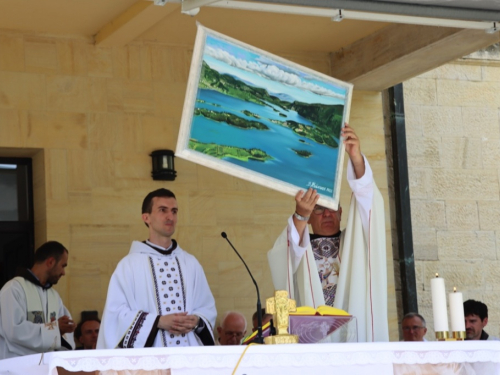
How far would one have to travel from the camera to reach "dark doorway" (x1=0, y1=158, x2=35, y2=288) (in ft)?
28.3

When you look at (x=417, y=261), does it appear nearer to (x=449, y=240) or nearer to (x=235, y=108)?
(x=449, y=240)

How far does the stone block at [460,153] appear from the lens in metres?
10.4

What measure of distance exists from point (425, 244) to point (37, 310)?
4.30 metres

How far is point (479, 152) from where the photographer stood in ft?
34.7

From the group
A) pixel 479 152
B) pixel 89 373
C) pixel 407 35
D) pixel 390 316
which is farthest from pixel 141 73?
pixel 89 373

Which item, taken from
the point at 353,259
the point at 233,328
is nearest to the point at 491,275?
the point at 233,328

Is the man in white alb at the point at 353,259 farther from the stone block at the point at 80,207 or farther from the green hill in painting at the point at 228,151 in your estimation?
the stone block at the point at 80,207

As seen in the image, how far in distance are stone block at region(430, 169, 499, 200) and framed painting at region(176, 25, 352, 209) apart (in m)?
4.59

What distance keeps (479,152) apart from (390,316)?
7.59ft

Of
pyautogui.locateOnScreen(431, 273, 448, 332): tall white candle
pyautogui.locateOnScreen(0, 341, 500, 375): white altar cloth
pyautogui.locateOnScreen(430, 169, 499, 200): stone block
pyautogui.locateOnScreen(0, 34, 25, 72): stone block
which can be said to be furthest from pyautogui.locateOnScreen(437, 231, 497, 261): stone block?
pyautogui.locateOnScreen(0, 341, 500, 375): white altar cloth

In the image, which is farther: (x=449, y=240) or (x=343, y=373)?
(x=449, y=240)

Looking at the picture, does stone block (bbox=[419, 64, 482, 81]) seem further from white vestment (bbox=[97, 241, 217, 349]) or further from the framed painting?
white vestment (bbox=[97, 241, 217, 349])

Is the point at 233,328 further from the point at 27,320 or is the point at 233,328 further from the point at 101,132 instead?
the point at 101,132

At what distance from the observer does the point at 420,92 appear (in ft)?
34.3
